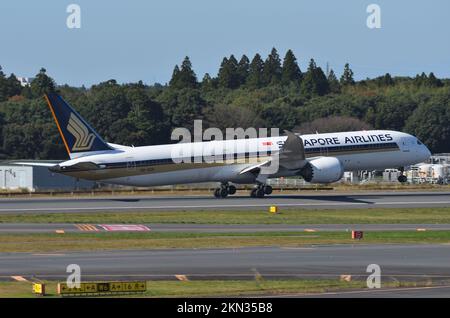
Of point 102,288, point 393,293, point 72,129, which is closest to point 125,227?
point 72,129

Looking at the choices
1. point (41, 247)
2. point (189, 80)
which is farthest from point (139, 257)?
point (189, 80)

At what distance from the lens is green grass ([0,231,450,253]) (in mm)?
45031

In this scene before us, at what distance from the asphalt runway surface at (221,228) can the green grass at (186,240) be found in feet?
6.53

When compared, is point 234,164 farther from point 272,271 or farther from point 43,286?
point 43,286

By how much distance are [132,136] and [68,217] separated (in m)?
67.9

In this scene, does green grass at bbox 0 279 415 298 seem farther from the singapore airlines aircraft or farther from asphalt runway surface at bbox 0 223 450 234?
the singapore airlines aircraft

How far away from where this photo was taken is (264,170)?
76.8m

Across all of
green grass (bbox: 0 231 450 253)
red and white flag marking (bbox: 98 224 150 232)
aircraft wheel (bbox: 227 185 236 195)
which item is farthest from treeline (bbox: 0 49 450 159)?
green grass (bbox: 0 231 450 253)

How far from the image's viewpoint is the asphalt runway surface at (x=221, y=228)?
174ft

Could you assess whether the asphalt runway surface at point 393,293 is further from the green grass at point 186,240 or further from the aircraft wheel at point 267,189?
the aircraft wheel at point 267,189

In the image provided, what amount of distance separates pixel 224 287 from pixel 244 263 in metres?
6.20

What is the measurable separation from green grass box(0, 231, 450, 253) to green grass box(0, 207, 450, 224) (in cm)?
773

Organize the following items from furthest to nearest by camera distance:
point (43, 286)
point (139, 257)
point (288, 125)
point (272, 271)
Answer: point (288, 125) < point (139, 257) < point (272, 271) < point (43, 286)

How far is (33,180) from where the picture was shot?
9850 cm
